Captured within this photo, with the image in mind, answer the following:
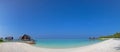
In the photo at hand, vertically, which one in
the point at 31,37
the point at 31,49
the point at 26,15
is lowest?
the point at 31,49

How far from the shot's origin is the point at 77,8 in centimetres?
1756

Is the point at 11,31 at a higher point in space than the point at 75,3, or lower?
lower

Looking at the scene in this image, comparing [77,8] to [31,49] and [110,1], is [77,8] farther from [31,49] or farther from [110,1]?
[31,49]

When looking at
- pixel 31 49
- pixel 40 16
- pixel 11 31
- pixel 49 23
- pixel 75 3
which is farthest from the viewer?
pixel 49 23

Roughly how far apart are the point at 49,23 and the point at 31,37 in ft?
7.13

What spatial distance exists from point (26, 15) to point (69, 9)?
3.44 meters

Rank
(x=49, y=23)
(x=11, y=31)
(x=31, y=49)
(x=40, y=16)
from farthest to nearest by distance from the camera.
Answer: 1. (x=49, y=23)
2. (x=40, y=16)
3. (x=11, y=31)
4. (x=31, y=49)

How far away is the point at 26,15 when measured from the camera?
685 inches

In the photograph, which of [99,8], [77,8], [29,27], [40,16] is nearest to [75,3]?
[77,8]

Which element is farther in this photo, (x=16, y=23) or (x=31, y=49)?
(x=16, y=23)

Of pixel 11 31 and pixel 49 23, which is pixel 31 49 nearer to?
pixel 11 31

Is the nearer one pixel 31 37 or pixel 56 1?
pixel 56 1

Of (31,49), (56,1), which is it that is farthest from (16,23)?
(31,49)

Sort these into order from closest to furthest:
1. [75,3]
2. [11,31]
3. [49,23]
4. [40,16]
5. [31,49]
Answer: [31,49] < [11,31] < [75,3] < [40,16] < [49,23]
